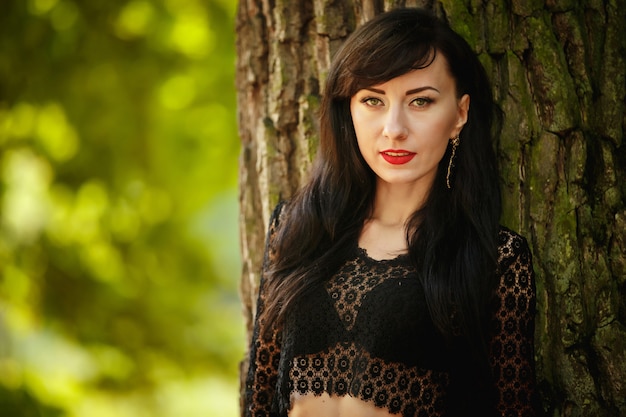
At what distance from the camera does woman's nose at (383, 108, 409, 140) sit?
247 centimetres

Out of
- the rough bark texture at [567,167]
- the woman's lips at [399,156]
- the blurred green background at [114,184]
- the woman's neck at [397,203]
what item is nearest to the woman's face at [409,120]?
the woman's lips at [399,156]

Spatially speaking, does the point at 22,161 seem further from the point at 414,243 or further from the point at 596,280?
the point at 596,280

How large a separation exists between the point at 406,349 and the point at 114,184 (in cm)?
314

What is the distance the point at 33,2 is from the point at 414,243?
3.28 m

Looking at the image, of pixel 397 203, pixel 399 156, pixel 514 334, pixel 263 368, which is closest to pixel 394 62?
pixel 399 156

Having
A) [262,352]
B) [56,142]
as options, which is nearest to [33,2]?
[56,142]

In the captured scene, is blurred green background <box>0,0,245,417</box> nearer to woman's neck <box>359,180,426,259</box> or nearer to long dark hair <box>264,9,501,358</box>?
long dark hair <box>264,9,501,358</box>

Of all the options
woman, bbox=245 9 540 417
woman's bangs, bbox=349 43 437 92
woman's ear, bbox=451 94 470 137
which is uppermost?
woman's bangs, bbox=349 43 437 92

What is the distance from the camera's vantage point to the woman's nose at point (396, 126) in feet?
8.10

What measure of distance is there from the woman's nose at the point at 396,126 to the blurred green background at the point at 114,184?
2658 mm

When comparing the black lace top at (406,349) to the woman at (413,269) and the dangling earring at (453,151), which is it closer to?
the woman at (413,269)

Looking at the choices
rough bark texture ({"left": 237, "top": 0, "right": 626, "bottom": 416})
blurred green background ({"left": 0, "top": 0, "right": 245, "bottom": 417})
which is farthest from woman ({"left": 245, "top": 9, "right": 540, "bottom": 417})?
blurred green background ({"left": 0, "top": 0, "right": 245, "bottom": 417})

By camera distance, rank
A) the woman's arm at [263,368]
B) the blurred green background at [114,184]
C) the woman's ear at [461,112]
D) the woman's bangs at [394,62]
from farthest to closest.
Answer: the blurred green background at [114,184] → the woman's arm at [263,368] → the woman's ear at [461,112] → the woman's bangs at [394,62]

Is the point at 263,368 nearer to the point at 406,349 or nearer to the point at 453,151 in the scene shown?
the point at 406,349
